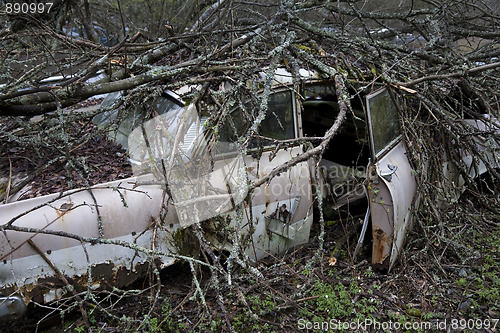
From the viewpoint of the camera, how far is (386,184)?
3506 mm

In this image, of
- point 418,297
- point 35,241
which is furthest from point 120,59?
point 418,297

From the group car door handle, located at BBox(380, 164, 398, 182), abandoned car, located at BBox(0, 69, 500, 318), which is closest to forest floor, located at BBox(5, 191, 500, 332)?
abandoned car, located at BBox(0, 69, 500, 318)

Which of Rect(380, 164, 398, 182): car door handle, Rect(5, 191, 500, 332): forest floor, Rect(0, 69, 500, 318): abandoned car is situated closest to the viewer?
Rect(0, 69, 500, 318): abandoned car

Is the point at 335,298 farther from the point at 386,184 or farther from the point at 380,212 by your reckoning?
the point at 386,184

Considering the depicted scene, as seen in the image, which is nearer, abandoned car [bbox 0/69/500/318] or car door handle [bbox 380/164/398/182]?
abandoned car [bbox 0/69/500/318]

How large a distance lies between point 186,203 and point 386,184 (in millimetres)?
1764

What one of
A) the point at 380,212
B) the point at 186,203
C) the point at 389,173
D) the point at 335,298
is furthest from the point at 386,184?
the point at 186,203

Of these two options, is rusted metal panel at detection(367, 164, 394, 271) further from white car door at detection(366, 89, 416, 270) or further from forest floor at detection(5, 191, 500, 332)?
forest floor at detection(5, 191, 500, 332)

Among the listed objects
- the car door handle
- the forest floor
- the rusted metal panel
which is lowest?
the forest floor

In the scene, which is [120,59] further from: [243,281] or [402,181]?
[402,181]

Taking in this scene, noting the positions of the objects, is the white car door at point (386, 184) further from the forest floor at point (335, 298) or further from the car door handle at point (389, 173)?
the forest floor at point (335, 298)

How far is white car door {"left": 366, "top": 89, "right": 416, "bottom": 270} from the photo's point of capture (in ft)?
11.6

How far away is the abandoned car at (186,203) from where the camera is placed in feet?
9.33

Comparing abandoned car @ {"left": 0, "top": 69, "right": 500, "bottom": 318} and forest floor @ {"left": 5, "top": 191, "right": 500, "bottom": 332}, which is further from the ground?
abandoned car @ {"left": 0, "top": 69, "right": 500, "bottom": 318}
